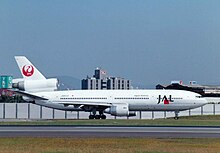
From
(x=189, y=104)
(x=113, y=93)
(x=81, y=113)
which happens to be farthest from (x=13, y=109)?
(x=189, y=104)

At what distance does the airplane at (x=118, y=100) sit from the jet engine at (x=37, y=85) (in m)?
1.40

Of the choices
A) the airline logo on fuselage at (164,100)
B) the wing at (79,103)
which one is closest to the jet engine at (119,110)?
the wing at (79,103)

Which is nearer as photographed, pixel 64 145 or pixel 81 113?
pixel 64 145

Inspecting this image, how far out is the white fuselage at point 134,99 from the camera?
7238 centimetres

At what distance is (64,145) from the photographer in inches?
1162

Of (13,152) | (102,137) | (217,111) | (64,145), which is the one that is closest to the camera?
(13,152)

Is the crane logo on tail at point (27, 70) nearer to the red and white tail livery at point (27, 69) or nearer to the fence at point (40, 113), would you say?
the red and white tail livery at point (27, 69)

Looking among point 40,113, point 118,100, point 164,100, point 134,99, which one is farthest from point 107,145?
point 40,113

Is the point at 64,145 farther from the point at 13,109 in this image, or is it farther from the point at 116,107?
the point at 13,109

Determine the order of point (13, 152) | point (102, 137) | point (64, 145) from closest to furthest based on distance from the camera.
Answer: point (13, 152) → point (64, 145) → point (102, 137)

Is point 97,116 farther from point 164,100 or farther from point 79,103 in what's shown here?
point 164,100

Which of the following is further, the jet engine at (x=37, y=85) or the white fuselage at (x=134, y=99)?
the jet engine at (x=37, y=85)

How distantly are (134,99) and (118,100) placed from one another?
213 cm

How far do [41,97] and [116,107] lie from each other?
9964 mm
